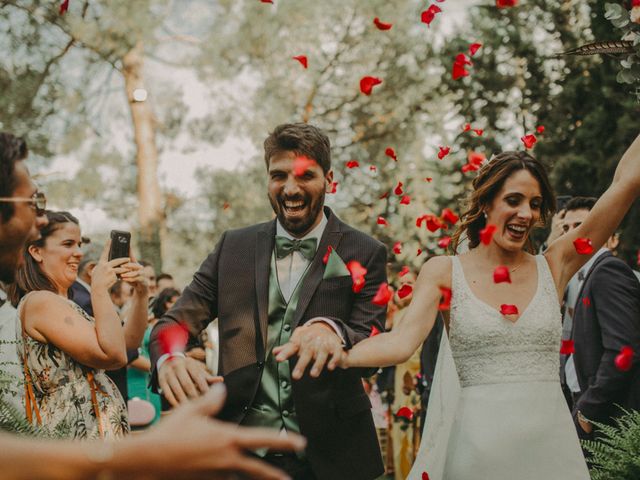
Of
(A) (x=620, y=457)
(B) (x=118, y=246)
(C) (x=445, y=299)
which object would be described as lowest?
(A) (x=620, y=457)

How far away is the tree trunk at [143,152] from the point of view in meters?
16.2

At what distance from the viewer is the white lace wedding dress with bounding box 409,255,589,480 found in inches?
137

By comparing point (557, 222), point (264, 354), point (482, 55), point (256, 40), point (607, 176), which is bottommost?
point (264, 354)

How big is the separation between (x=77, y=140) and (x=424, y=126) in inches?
360

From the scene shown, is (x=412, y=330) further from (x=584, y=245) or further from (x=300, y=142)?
(x=300, y=142)

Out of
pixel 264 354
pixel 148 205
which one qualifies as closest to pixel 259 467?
pixel 264 354

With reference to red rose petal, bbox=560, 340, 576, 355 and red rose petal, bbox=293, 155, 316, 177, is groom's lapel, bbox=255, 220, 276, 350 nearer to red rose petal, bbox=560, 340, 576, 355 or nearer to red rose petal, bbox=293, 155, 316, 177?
red rose petal, bbox=293, 155, 316, 177

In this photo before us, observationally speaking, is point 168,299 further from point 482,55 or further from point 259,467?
point 482,55

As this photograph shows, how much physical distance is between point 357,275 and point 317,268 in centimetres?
21

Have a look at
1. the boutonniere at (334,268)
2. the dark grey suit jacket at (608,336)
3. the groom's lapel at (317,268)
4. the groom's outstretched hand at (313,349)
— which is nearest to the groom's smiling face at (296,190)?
the groom's lapel at (317,268)

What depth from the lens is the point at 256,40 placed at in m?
18.6

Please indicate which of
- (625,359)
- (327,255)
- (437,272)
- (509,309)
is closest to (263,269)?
(327,255)

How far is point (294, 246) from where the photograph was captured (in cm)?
390

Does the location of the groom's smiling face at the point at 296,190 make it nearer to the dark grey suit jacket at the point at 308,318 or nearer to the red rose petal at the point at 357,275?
the dark grey suit jacket at the point at 308,318
